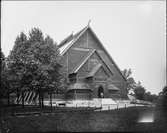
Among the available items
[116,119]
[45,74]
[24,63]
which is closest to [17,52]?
[24,63]

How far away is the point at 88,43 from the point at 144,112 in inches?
926

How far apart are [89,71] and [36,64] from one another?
53.6 feet

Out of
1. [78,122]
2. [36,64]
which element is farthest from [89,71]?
[78,122]

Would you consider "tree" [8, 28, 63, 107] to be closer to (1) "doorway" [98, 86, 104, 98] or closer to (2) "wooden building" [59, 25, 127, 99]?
(2) "wooden building" [59, 25, 127, 99]

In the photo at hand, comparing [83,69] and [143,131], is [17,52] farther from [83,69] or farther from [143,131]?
[143,131]

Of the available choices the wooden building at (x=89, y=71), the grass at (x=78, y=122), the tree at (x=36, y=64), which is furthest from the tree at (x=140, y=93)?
the grass at (x=78, y=122)

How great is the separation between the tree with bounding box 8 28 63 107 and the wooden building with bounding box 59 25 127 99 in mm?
Answer: 8567

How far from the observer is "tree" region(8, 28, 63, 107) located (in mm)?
29438

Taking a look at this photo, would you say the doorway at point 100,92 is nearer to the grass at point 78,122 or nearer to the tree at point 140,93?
the grass at point 78,122

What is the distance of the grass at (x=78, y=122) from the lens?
21792mm

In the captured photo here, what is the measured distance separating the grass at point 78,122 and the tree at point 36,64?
589cm

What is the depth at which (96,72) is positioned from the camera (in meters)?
42.1

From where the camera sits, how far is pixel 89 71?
4416 centimetres

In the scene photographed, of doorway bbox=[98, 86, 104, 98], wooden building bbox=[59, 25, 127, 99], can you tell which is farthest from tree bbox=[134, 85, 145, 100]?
doorway bbox=[98, 86, 104, 98]
